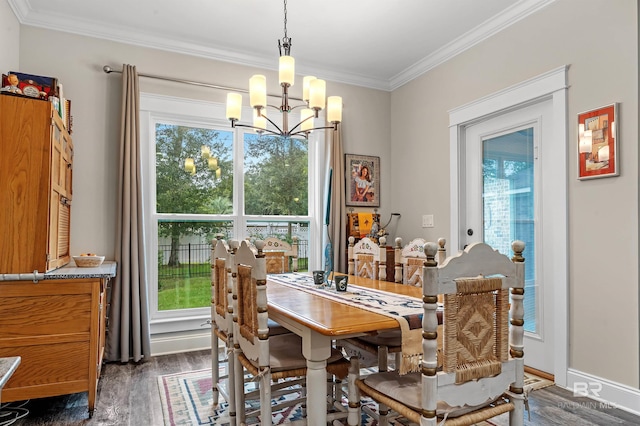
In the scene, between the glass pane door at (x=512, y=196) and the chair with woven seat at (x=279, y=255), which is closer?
the glass pane door at (x=512, y=196)

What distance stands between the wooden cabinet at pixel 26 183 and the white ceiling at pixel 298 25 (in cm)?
132

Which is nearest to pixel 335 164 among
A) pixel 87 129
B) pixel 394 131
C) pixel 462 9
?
pixel 394 131

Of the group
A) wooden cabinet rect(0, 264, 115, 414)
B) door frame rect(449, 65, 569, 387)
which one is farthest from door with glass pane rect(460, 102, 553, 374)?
wooden cabinet rect(0, 264, 115, 414)

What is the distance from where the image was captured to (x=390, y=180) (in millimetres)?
4785

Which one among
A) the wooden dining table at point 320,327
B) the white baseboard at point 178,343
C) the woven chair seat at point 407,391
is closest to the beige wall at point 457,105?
the white baseboard at point 178,343

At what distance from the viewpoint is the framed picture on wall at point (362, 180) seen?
4.52m

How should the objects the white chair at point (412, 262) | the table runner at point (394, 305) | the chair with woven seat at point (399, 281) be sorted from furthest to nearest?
the white chair at point (412, 262)
the chair with woven seat at point (399, 281)
the table runner at point (394, 305)

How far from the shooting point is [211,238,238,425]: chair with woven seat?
225 cm

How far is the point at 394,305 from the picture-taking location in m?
1.93

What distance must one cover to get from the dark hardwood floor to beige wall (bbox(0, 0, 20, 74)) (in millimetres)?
2256

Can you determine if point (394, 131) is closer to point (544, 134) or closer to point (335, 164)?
point (335, 164)

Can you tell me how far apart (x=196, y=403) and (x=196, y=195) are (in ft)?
6.35

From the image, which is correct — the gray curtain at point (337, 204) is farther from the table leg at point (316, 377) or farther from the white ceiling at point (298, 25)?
the table leg at point (316, 377)

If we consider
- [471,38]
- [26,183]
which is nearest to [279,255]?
[26,183]
